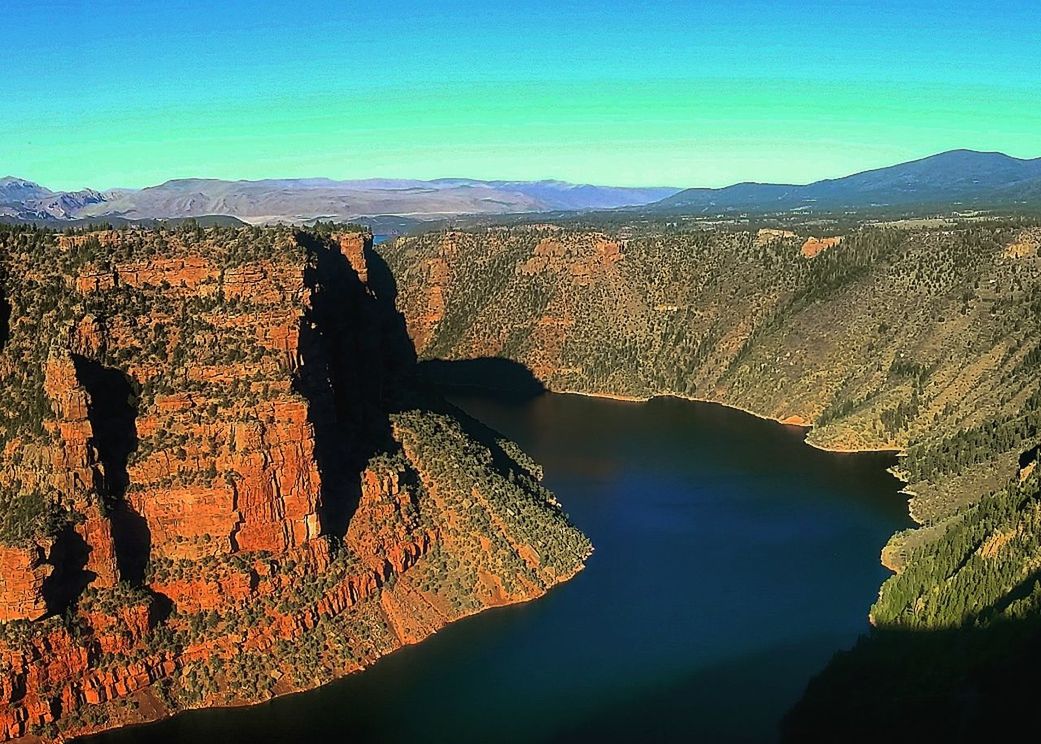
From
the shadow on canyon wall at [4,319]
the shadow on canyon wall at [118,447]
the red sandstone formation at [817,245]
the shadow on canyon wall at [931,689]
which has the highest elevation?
the shadow on canyon wall at [4,319]

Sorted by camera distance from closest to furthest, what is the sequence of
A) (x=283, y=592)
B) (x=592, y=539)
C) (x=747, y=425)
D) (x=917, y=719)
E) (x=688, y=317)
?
(x=917, y=719) < (x=283, y=592) < (x=592, y=539) < (x=747, y=425) < (x=688, y=317)

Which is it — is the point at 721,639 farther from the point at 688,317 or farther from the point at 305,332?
the point at 688,317

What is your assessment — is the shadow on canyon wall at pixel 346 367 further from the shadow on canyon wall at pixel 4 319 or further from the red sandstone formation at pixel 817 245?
the red sandstone formation at pixel 817 245

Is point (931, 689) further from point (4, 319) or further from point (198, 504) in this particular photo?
point (4, 319)

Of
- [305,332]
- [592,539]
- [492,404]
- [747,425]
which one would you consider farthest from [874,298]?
[305,332]

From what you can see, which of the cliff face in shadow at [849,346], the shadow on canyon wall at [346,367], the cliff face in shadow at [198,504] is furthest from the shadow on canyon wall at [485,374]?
the cliff face in shadow at [198,504]

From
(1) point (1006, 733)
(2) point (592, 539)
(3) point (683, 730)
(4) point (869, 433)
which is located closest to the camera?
(1) point (1006, 733)

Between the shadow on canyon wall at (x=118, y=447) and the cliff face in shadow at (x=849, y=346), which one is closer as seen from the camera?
the shadow on canyon wall at (x=118, y=447)
